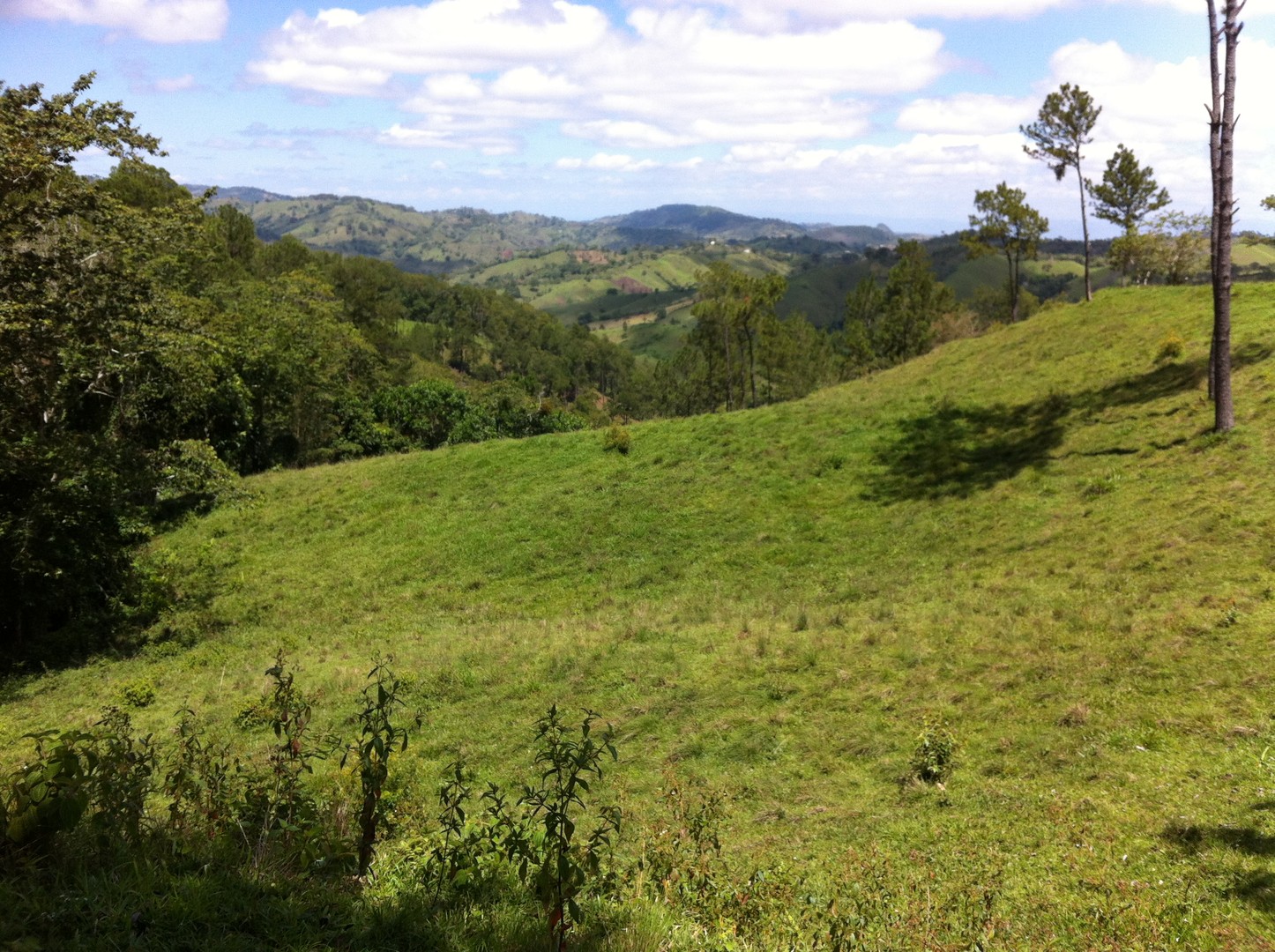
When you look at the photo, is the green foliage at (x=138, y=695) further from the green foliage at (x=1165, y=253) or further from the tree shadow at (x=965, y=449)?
the green foliage at (x=1165, y=253)

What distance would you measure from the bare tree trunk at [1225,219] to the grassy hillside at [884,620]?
1.06 metres

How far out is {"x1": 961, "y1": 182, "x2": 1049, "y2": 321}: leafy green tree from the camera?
48.9m

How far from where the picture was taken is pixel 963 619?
14930 mm

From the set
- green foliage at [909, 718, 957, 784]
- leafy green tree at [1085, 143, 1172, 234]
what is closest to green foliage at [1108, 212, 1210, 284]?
leafy green tree at [1085, 143, 1172, 234]

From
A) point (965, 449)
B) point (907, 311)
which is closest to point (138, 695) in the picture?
point (965, 449)

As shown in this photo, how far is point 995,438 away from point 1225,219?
9237 mm

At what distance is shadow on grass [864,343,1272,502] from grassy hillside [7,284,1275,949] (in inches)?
6.7

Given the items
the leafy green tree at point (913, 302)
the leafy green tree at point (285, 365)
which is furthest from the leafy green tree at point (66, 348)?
the leafy green tree at point (913, 302)

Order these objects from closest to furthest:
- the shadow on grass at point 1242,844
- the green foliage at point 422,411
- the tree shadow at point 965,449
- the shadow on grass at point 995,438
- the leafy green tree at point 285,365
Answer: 1. the shadow on grass at point 1242,844
2. the shadow on grass at point 995,438
3. the tree shadow at point 965,449
4. the leafy green tree at point 285,365
5. the green foliage at point 422,411

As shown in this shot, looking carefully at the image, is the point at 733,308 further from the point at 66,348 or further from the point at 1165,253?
the point at 66,348

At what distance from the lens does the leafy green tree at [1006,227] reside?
1924 inches

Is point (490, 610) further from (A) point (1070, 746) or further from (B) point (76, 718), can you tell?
(A) point (1070, 746)

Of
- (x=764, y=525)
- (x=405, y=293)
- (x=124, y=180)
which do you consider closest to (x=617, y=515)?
(x=764, y=525)

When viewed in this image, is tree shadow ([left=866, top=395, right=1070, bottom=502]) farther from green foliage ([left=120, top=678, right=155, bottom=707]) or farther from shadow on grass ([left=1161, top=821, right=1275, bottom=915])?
green foliage ([left=120, top=678, right=155, bottom=707])
